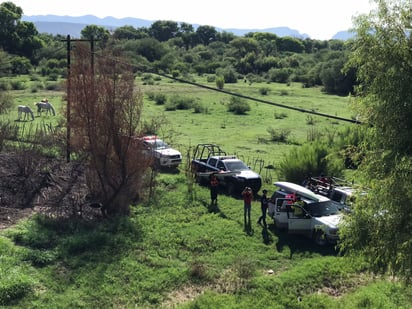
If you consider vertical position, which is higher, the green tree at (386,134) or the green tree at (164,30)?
the green tree at (164,30)

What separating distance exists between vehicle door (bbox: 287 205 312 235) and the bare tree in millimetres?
5454

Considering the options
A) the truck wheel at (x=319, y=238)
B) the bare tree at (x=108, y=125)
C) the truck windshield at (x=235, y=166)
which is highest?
the bare tree at (x=108, y=125)

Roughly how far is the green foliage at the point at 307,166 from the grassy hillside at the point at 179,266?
3.28 m

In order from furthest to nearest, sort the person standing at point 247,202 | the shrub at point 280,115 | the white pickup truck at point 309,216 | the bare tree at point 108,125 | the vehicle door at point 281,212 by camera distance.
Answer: the shrub at point 280,115, the person standing at point 247,202, the bare tree at point 108,125, the vehicle door at point 281,212, the white pickup truck at point 309,216

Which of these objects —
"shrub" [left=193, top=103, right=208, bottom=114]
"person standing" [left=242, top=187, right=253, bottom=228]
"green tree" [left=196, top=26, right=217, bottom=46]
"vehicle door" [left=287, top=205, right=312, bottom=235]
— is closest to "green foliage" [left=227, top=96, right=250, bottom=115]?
"shrub" [left=193, top=103, right=208, bottom=114]

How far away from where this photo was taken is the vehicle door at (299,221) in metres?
15.4

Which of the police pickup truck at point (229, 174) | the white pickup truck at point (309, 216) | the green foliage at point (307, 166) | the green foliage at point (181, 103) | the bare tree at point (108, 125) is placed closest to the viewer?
the white pickup truck at point (309, 216)

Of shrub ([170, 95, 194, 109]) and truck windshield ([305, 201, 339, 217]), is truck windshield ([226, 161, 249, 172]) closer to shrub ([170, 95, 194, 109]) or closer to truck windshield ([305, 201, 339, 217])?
truck windshield ([305, 201, 339, 217])

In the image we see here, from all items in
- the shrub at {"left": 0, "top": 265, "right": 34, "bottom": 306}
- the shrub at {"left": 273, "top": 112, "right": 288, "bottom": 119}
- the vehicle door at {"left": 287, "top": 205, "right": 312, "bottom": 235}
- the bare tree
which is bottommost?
the shrub at {"left": 0, "top": 265, "right": 34, "bottom": 306}

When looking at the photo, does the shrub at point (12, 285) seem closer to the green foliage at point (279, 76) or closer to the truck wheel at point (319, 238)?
the truck wheel at point (319, 238)

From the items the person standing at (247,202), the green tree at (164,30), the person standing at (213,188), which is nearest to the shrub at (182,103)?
the person standing at (213,188)

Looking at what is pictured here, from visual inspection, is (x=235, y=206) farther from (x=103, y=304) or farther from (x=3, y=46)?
(x=3, y=46)

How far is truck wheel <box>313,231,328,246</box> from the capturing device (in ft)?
48.8

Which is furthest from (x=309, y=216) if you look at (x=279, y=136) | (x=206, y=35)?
(x=206, y=35)
